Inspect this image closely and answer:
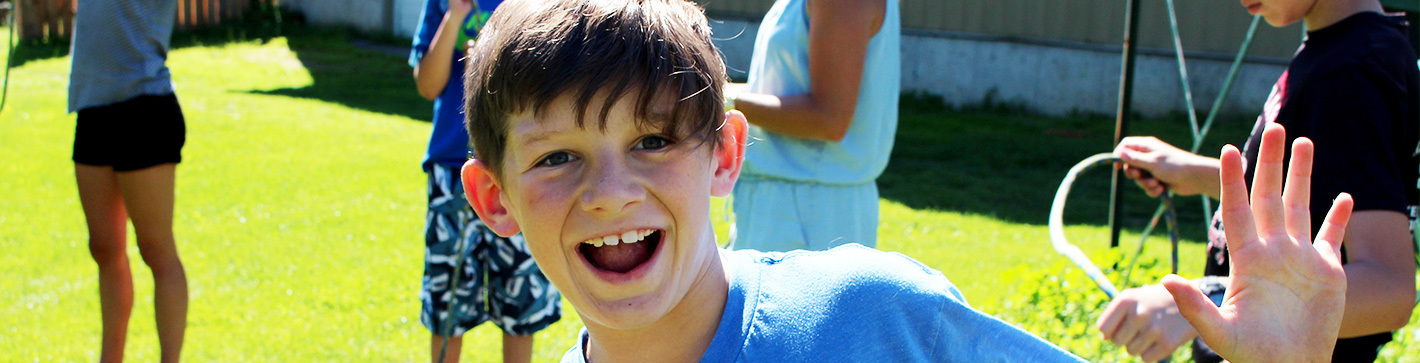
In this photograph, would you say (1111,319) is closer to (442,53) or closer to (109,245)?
(442,53)

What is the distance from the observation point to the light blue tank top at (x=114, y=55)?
3613mm

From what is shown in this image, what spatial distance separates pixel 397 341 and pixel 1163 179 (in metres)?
3.09

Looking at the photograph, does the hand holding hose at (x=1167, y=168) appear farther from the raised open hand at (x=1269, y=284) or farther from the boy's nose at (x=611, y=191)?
the boy's nose at (x=611, y=191)

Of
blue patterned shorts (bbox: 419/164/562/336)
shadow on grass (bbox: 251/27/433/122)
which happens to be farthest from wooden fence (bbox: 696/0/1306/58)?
blue patterned shorts (bbox: 419/164/562/336)

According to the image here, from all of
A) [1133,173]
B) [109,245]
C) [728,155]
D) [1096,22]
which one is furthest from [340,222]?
[1096,22]

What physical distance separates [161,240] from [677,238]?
281 centimetres

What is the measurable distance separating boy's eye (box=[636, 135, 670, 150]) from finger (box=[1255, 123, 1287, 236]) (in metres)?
0.68

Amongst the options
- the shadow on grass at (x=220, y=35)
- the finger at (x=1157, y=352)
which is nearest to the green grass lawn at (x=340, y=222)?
the shadow on grass at (x=220, y=35)

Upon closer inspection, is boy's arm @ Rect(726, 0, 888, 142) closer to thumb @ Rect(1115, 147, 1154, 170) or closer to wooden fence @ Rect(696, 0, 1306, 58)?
thumb @ Rect(1115, 147, 1154, 170)

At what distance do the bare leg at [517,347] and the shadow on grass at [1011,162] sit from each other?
4046 mm

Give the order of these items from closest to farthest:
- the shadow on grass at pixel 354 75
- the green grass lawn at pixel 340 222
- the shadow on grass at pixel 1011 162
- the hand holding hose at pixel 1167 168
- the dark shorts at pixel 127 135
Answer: the hand holding hose at pixel 1167 168
the dark shorts at pixel 127 135
the green grass lawn at pixel 340 222
the shadow on grass at pixel 1011 162
the shadow on grass at pixel 354 75

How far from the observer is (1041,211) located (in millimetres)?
7246

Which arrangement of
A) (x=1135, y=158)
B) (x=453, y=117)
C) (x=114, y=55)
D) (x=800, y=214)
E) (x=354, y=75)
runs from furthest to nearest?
(x=354, y=75) → (x=114, y=55) → (x=453, y=117) → (x=800, y=214) → (x=1135, y=158)

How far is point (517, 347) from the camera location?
12.2 ft
